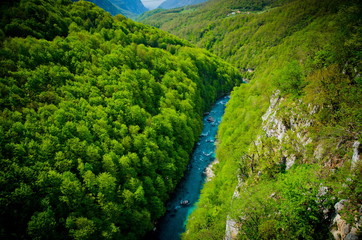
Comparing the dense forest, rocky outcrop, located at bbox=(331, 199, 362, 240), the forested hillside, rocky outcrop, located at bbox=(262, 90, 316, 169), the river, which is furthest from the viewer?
the river

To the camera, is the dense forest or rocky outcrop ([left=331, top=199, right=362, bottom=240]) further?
the dense forest

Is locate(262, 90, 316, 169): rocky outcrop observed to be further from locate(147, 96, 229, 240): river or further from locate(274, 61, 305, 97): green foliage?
locate(147, 96, 229, 240): river

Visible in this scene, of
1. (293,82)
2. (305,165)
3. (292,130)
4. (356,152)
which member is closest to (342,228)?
(356,152)

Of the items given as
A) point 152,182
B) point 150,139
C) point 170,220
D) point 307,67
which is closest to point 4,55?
point 150,139

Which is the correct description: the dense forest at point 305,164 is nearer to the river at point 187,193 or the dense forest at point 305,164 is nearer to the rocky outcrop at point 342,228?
the rocky outcrop at point 342,228

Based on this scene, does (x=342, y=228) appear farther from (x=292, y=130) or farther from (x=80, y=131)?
(x=80, y=131)

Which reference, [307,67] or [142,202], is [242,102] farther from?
[142,202]

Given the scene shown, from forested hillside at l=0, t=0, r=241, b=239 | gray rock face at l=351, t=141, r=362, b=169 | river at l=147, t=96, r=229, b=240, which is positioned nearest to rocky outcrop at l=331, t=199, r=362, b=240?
gray rock face at l=351, t=141, r=362, b=169
